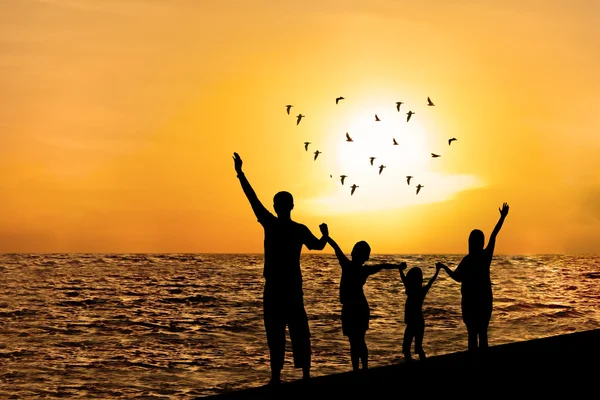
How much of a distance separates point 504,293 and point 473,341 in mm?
48793

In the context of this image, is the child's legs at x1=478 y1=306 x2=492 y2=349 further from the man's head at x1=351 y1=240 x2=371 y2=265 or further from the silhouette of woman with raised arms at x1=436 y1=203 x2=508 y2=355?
the man's head at x1=351 y1=240 x2=371 y2=265

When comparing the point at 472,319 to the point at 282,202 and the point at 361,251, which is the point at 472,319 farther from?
the point at 282,202

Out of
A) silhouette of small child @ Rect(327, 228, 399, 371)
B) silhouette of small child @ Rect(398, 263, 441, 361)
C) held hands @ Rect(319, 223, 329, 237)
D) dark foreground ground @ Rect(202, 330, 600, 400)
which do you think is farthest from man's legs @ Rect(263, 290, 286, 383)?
silhouette of small child @ Rect(398, 263, 441, 361)

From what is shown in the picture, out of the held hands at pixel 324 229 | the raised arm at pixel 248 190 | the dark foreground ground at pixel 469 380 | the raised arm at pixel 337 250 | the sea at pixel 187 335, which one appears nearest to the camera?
the dark foreground ground at pixel 469 380

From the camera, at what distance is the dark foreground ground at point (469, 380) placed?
289 inches

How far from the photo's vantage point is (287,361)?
2291cm

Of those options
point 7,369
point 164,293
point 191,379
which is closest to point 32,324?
point 7,369

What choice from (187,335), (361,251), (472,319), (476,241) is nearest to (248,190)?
(361,251)

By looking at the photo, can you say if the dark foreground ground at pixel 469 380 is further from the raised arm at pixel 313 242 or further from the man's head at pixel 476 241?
the man's head at pixel 476 241

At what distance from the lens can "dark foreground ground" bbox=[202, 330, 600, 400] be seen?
289 inches

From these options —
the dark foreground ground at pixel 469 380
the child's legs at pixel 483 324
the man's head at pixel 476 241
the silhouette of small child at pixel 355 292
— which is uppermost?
the man's head at pixel 476 241

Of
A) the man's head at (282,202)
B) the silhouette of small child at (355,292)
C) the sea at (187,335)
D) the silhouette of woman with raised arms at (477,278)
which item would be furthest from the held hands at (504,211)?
the sea at (187,335)

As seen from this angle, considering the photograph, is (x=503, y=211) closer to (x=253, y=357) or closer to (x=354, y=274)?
(x=354, y=274)

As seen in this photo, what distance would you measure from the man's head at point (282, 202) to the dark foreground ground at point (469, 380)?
1.71 m
